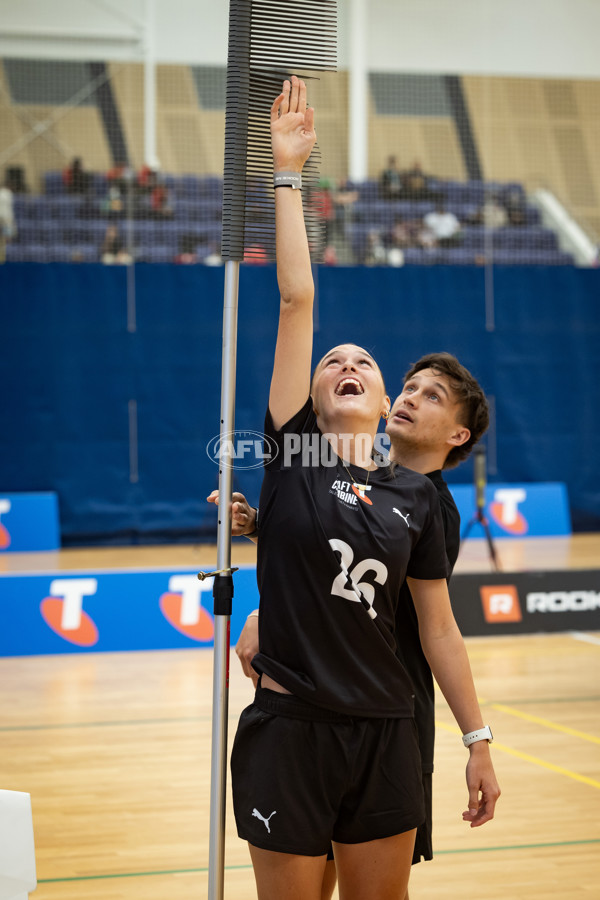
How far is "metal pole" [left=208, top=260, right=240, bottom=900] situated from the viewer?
1.79 metres

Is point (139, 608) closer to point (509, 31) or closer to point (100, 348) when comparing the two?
point (100, 348)

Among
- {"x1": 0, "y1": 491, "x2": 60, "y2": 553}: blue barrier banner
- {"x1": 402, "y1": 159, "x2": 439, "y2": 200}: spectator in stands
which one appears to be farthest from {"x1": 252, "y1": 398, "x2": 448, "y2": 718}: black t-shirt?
{"x1": 402, "y1": 159, "x2": 439, "y2": 200}: spectator in stands

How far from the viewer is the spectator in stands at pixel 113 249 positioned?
1106 centimetres

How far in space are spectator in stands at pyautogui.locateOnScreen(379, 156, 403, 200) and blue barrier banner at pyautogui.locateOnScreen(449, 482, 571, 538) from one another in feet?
12.1

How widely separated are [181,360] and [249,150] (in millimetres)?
9117

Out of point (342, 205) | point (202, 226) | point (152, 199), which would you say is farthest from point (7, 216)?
point (342, 205)

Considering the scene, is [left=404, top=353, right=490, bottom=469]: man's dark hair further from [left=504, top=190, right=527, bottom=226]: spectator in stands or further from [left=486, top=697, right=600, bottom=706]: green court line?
[left=504, top=190, right=527, bottom=226]: spectator in stands

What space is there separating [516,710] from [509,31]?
1149 cm

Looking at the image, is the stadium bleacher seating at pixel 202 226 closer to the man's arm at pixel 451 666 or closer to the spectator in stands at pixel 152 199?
the spectator in stands at pixel 152 199

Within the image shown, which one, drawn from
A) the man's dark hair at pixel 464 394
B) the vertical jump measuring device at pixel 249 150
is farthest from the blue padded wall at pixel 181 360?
the vertical jump measuring device at pixel 249 150

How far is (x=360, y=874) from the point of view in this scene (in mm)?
1789

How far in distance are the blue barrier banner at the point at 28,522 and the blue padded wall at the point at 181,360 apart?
28cm

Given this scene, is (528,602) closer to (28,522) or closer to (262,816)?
(262,816)

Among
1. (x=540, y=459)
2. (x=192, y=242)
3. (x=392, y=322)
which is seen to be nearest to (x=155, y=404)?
(x=192, y=242)
